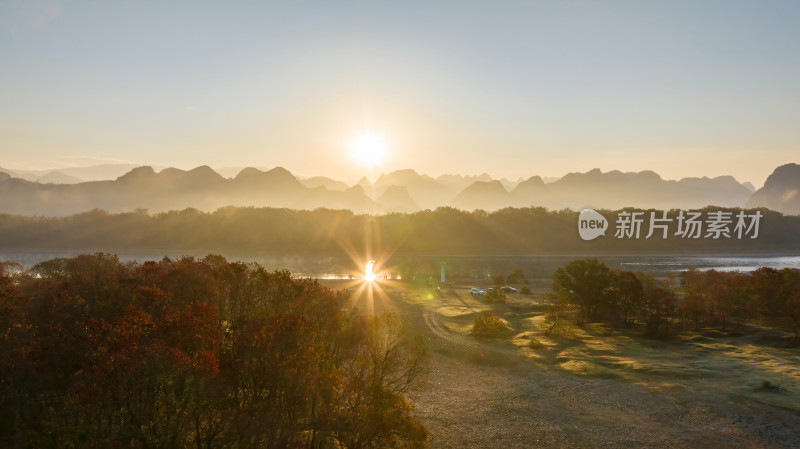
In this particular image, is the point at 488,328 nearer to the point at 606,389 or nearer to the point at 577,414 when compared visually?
the point at 606,389

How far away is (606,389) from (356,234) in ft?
413

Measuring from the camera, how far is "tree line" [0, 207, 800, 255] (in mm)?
141750

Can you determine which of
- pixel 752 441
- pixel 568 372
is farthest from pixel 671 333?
pixel 752 441

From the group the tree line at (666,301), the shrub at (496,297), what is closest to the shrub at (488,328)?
the tree line at (666,301)

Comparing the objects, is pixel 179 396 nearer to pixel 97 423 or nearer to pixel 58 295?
A: pixel 97 423

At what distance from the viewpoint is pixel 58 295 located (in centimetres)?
1970

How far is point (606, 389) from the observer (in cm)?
3180

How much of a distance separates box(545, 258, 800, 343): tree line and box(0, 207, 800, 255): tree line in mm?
82421

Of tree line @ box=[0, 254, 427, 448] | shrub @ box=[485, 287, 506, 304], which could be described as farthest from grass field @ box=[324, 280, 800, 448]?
shrub @ box=[485, 287, 506, 304]

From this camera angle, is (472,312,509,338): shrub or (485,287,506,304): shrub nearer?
(472,312,509,338): shrub

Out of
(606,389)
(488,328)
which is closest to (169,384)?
(606,389)

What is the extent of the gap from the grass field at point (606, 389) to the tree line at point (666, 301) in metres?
2.38

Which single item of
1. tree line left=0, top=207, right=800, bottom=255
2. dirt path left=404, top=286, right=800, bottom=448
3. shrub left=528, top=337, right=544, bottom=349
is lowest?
dirt path left=404, top=286, right=800, bottom=448

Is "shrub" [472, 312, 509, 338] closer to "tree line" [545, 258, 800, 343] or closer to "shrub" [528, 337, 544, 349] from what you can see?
"shrub" [528, 337, 544, 349]
